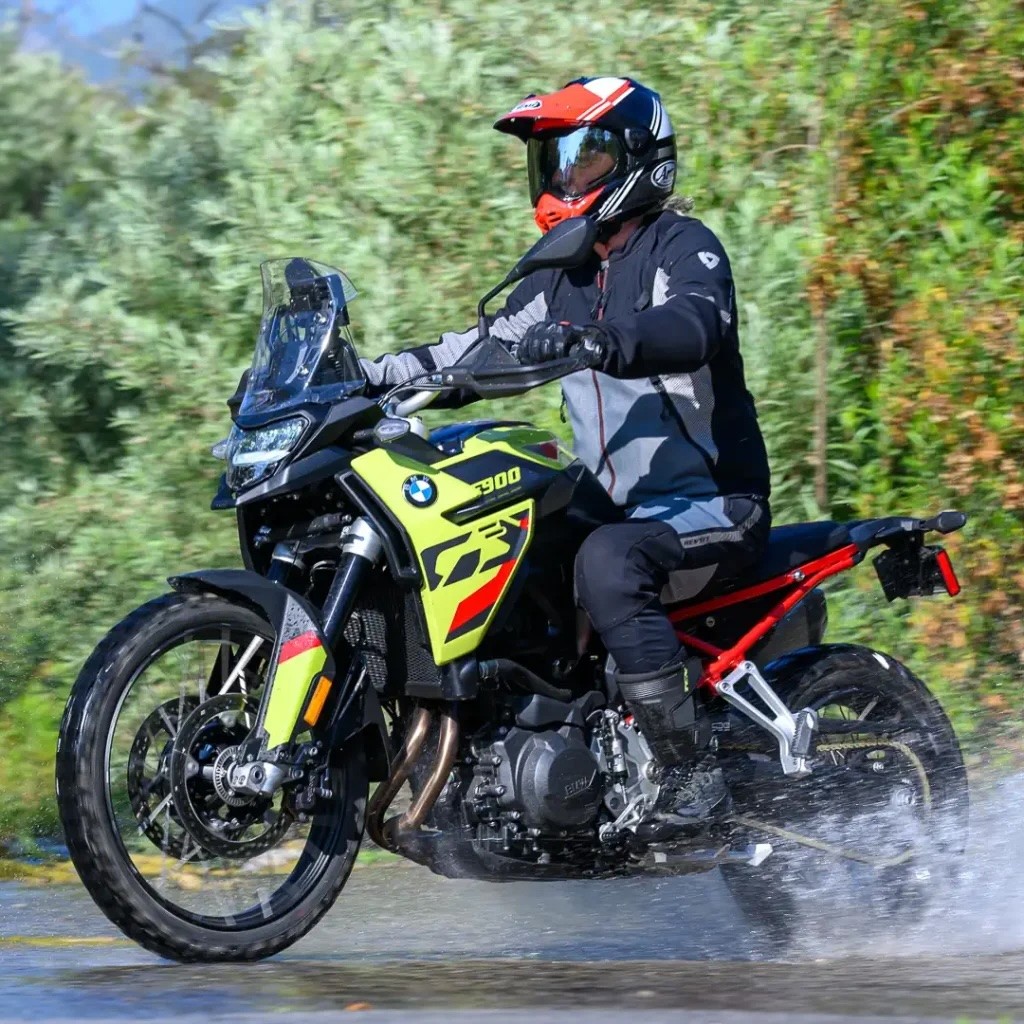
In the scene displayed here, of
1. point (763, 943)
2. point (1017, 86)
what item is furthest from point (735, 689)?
point (1017, 86)

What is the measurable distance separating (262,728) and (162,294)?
461cm

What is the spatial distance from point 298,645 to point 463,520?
53cm

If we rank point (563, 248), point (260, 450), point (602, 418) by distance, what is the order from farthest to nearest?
point (602, 418), point (260, 450), point (563, 248)

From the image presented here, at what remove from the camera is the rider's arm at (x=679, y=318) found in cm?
441

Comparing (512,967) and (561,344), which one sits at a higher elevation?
(561,344)

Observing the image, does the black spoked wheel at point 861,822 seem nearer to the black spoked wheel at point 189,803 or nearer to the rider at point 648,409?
the rider at point 648,409

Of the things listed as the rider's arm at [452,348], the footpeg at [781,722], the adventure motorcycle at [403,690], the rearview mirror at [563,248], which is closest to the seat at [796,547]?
the adventure motorcycle at [403,690]

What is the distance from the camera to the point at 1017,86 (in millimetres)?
7809

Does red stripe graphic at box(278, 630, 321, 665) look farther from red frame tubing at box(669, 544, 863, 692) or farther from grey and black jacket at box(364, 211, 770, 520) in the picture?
red frame tubing at box(669, 544, 863, 692)

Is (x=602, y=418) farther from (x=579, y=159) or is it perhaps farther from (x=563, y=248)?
(x=563, y=248)

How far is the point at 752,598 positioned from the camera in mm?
5223

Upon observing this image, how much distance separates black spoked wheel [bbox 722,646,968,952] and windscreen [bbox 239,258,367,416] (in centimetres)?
160

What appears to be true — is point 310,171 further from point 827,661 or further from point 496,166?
point 827,661

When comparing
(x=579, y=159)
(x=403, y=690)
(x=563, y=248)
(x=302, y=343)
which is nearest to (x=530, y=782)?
(x=403, y=690)
